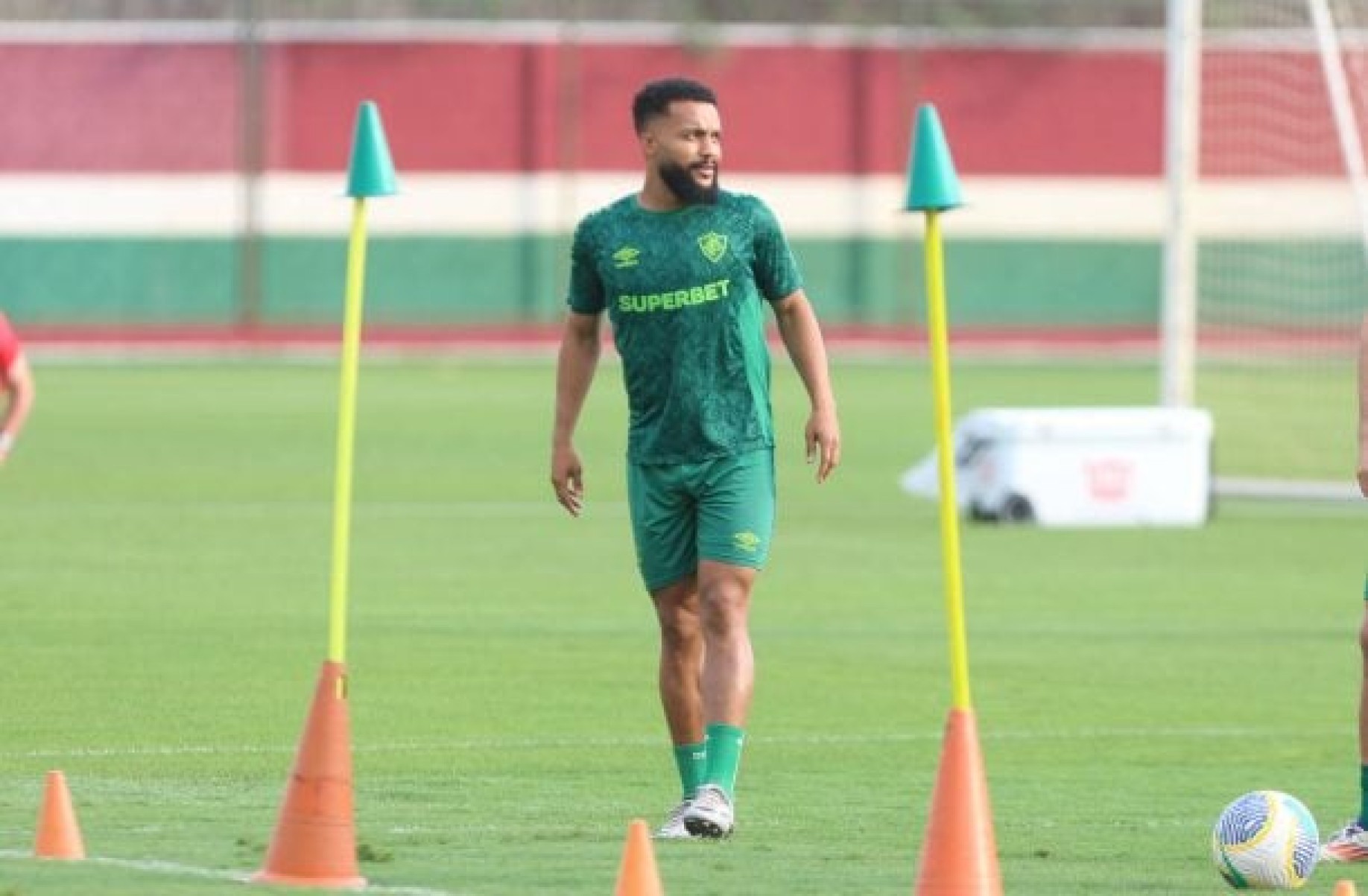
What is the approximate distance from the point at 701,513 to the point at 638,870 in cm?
245

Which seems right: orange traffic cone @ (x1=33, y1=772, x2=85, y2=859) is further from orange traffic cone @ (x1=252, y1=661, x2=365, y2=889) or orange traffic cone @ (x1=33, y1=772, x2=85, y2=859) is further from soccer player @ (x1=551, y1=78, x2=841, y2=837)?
soccer player @ (x1=551, y1=78, x2=841, y2=837)

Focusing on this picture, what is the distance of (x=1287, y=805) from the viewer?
9.86m

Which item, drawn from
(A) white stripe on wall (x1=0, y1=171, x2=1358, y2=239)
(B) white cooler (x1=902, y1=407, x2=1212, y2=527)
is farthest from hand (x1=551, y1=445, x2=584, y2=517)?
(A) white stripe on wall (x1=0, y1=171, x2=1358, y2=239)

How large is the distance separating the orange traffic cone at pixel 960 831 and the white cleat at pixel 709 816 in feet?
5.83

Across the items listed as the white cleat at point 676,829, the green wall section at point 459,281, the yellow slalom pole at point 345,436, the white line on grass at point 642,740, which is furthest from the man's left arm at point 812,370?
the green wall section at point 459,281

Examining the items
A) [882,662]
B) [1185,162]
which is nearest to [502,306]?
[1185,162]

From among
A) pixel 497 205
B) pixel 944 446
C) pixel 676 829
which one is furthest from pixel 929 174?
pixel 497 205

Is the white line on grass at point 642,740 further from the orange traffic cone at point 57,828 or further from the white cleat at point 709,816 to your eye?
the orange traffic cone at point 57,828

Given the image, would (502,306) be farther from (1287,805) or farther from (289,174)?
(1287,805)

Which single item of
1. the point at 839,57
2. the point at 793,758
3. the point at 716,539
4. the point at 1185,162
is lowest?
the point at 793,758

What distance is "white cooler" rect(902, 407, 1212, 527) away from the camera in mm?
24234

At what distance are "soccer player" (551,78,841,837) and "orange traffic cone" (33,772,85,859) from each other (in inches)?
74.8

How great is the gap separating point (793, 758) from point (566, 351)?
2.46m

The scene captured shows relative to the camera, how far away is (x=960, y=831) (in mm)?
8773
